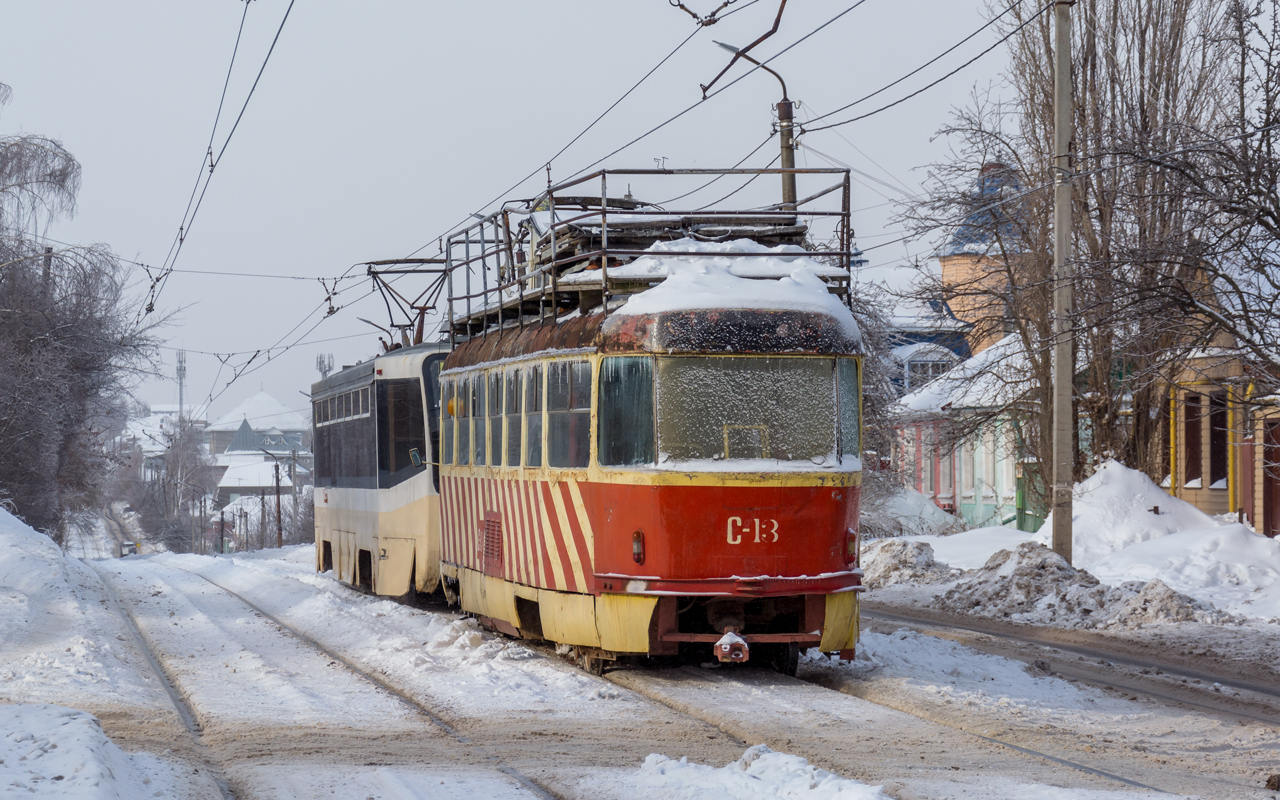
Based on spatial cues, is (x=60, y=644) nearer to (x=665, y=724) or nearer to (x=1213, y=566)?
(x=665, y=724)

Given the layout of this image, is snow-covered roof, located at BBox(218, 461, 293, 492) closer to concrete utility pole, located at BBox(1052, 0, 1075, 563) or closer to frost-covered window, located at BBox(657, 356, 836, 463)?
concrete utility pole, located at BBox(1052, 0, 1075, 563)

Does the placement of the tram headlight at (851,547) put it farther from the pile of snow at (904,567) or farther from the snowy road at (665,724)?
the pile of snow at (904,567)

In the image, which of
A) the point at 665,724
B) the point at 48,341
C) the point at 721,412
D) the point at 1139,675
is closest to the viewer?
the point at 665,724

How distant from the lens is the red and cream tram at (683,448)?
406 inches

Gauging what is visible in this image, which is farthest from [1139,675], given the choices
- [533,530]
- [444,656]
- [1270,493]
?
[1270,493]

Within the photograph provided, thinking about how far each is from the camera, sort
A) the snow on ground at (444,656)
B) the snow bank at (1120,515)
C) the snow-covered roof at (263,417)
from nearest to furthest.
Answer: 1. the snow on ground at (444,656)
2. the snow bank at (1120,515)
3. the snow-covered roof at (263,417)

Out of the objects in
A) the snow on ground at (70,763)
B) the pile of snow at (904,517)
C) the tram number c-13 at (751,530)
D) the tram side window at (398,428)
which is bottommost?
the pile of snow at (904,517)

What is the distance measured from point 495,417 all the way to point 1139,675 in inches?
241

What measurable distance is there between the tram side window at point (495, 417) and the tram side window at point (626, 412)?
2450 mm

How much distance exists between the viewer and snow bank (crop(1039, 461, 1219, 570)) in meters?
20.9

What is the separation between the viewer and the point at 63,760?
268 inches

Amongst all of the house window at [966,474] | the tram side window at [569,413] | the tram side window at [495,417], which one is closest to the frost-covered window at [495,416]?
the tram side window at [495,417]

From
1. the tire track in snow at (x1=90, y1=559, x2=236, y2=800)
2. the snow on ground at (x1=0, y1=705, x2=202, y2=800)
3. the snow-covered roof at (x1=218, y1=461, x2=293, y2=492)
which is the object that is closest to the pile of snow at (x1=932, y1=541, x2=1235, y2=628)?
the tire track in snow at (x1=90, y1=559, x2=236, y2=800)

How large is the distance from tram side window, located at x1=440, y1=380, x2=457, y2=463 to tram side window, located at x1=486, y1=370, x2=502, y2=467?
61.0 inches
